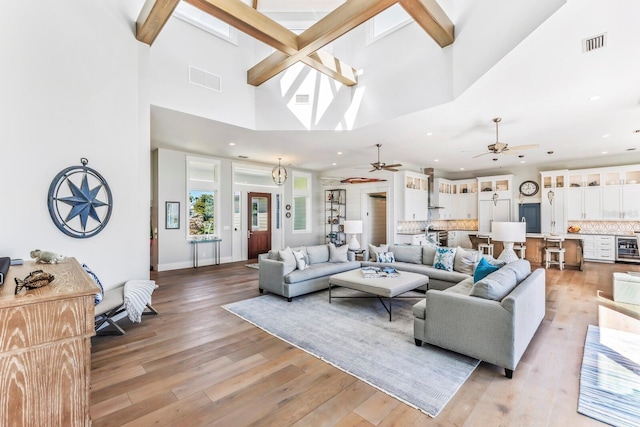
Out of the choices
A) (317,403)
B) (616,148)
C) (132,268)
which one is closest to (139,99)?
(132,268)

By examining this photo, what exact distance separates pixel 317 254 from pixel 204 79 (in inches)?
146

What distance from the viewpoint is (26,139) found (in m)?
2.94

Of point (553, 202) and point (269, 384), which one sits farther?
point (553, 202)

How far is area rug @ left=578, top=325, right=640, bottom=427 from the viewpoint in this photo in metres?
2.01

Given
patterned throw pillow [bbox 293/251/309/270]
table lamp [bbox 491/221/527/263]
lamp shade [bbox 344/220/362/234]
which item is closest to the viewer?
table lamp [bbox 491/221/527/263]

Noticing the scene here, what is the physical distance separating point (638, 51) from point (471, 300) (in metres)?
3.10

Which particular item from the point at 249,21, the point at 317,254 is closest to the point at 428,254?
the point at 317,254

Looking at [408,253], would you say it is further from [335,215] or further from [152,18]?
[152,18]

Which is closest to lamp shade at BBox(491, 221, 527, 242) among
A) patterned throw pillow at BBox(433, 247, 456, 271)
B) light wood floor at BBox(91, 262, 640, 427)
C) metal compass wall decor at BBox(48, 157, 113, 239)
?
patterned throw pillow at BBox(433, 247, 456, 271)

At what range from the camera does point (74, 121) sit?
328 cm

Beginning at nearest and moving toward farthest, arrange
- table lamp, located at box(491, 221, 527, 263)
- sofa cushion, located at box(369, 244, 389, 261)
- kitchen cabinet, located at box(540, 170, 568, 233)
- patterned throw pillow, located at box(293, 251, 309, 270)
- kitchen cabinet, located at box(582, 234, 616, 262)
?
table lamp, located at box(491, 221, 527, 263), patterned throw pillow, located at box(293, 251, 309, 270), sofa cushion, located at box(369, 244, 389, 261), kitchen cabinet, located at box(582, 234, 616, 262), kitchen cabinet, located at box(540, 170, 568, 233)

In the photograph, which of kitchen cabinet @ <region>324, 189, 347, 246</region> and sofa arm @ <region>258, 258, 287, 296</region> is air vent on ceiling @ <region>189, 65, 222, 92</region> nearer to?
sofa arm @ <region>258, 258, 287, 296</region>

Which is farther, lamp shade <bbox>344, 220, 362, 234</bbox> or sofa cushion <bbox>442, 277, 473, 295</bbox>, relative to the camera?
lamp shade <bbox>344, 220, 362, 234</bbox>

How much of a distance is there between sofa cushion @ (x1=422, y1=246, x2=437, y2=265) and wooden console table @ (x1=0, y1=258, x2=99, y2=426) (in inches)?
205
